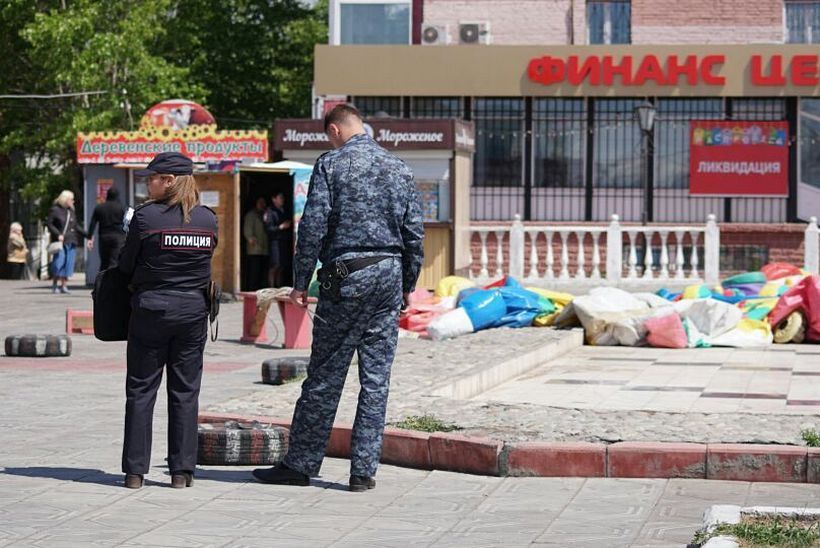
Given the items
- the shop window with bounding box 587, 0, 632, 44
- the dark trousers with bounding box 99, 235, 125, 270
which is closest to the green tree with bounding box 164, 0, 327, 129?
the shop window with bounding box 587, 0, 632, 44

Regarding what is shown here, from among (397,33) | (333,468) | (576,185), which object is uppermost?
(397,33)

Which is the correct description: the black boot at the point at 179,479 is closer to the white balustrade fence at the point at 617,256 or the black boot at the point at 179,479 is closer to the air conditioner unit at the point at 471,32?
the white balustrade fence at the point at 617,256

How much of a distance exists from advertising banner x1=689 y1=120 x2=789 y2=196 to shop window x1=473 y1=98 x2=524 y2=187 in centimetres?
351

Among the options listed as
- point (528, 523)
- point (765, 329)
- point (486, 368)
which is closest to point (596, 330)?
point (765, 329)

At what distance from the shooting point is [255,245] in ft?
83.8

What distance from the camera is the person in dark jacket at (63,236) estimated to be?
27656 millimetres

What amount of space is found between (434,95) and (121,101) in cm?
1081

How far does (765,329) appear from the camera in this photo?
60.2ft

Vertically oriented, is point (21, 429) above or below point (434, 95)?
below

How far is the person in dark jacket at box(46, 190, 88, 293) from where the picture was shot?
27.7 meters

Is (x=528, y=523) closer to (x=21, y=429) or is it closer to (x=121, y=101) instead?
(x=21, y=429)

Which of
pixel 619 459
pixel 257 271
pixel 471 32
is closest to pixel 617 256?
pixel 257 271

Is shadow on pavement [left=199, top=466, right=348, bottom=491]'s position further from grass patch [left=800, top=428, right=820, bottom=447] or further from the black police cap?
grass patch [left=800, top=428, right=820, bottom=447]

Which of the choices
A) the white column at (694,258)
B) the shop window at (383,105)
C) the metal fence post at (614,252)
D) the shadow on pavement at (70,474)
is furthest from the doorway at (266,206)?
the shadow on pavement at (70,474)
